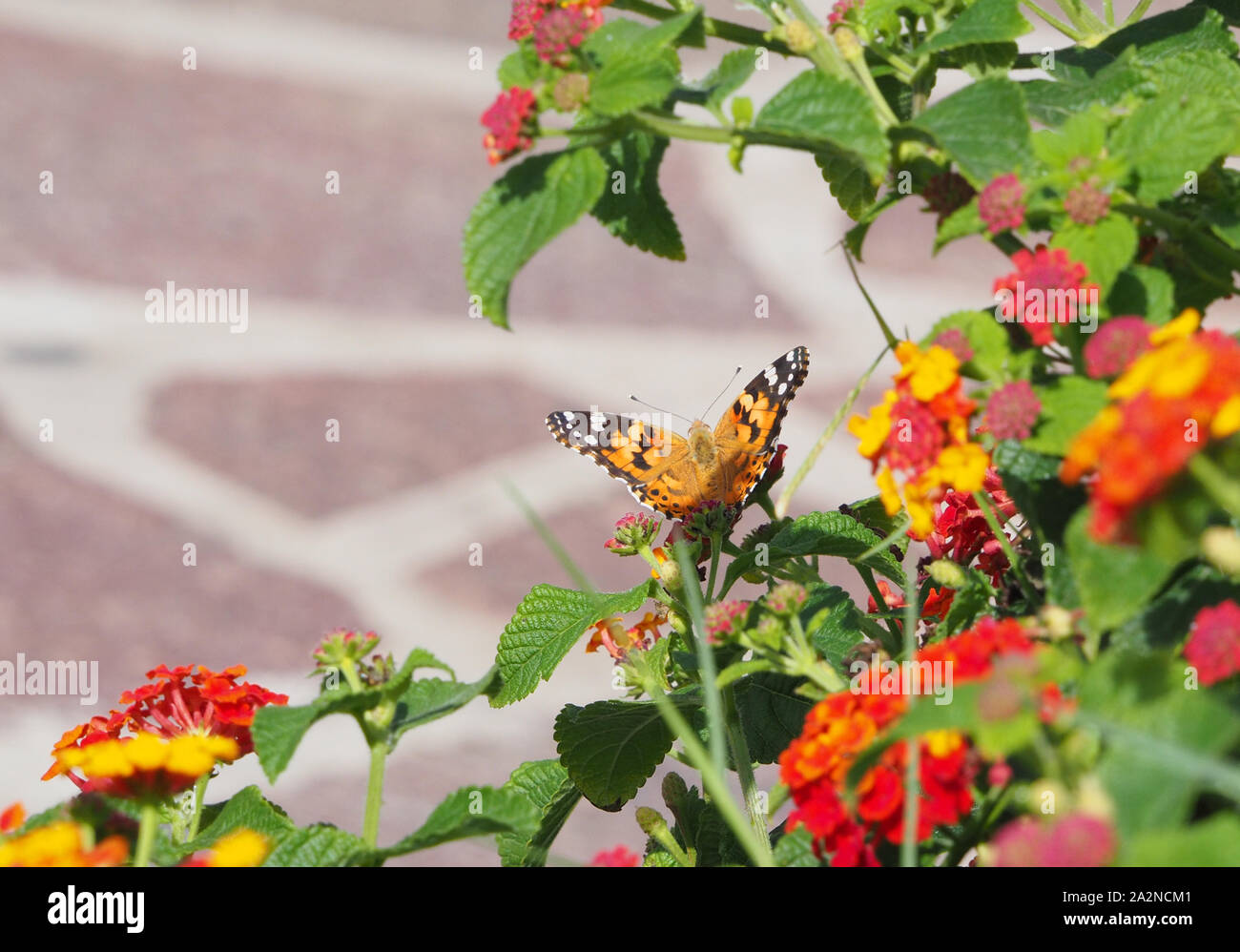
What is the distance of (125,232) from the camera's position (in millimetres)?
3539

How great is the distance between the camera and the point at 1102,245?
61 centimetres

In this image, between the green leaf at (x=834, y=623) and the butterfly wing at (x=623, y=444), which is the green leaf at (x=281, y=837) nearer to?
the green leaf at (x=834, y=623)

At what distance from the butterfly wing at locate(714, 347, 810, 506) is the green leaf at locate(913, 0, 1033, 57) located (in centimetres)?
50

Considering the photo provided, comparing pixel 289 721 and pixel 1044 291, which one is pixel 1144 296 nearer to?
pixel 1044 291

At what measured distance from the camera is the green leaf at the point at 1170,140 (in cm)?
62

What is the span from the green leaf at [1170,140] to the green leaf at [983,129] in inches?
1.9

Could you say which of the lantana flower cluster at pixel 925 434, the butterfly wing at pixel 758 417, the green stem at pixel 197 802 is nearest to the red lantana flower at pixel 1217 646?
the lantana flower cluster at pixel 925 434

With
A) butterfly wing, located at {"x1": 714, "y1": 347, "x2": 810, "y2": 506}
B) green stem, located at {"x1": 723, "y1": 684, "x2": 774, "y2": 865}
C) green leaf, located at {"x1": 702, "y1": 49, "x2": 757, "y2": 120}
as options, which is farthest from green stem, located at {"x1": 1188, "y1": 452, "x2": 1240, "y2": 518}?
butterfly wing, located at {"x1": 714, "y1": 347, "x2": 810, "y2": 506}

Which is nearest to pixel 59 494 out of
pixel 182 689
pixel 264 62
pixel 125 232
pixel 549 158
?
pixel 125 232

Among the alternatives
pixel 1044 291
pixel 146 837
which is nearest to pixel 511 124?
pixel 1044 291

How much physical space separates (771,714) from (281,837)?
345 millimetres

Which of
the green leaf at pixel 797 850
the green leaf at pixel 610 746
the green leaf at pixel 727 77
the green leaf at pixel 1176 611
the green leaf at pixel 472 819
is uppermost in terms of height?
the green leaf at pixel 727 77
